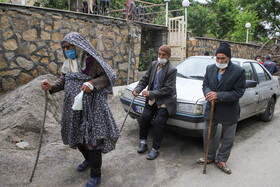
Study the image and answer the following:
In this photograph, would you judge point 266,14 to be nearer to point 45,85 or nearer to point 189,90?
point 189,90

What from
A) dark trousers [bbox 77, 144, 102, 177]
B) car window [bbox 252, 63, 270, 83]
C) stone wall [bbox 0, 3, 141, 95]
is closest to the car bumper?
dark trousers [bbox 77, 144, 102, 177]

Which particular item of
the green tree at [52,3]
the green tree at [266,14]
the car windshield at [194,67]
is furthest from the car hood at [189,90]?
the green tree at [266,14]

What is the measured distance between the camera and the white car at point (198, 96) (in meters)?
4.00

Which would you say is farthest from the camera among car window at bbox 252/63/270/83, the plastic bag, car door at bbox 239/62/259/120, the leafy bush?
the leafy bush

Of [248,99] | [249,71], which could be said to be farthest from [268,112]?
[248,99]

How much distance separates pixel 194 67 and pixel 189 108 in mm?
1721

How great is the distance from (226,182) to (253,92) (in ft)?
8.55

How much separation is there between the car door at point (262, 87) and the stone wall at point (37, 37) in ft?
15.9

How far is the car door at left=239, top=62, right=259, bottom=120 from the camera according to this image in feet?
16.1

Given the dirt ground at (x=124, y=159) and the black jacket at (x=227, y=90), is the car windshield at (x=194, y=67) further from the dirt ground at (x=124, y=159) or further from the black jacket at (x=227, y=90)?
the black jacket at (x=227, y=90)

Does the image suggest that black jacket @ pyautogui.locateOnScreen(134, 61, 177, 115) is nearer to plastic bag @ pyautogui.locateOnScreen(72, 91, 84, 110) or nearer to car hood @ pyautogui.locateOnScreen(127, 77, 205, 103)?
car hood @ pyautogui.locateOnScreen(127, 77, 205, 103)

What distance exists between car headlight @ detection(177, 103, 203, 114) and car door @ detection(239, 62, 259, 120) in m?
1.29

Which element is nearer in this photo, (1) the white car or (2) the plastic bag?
(2) the plastic bag

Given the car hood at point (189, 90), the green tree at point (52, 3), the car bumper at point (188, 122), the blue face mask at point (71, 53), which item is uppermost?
the green tree at point (52, 3)
